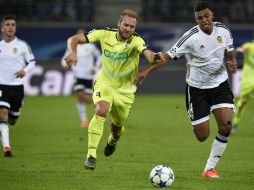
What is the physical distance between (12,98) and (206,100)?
420 centimetres

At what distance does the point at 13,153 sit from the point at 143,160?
257 centimetres

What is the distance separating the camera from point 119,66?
1128 cm

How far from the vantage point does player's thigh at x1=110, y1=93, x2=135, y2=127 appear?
37.3 ft

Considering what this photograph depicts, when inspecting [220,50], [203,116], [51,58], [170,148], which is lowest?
[51,58]

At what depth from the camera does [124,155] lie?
1381 cm

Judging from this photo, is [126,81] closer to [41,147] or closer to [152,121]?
[41,147]

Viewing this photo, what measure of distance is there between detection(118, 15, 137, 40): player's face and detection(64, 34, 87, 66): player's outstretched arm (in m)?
0.56

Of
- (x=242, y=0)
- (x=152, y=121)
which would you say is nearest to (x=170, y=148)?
(x=152, y=121)

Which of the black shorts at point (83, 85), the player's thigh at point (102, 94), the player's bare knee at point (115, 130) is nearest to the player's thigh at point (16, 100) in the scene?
the player's bare knee at point (115, 130)

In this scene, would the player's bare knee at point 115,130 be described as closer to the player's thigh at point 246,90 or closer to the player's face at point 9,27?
the player's face at point 9,27

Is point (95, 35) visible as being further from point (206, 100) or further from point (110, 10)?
point (110, 10)

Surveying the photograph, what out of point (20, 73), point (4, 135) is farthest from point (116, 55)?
point (4, 135)

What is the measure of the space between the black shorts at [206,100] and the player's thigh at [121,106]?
3.11ft

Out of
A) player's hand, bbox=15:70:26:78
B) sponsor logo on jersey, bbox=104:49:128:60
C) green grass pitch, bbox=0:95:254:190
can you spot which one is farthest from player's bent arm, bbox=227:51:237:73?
player's hand, bbox=15:70:26:78
